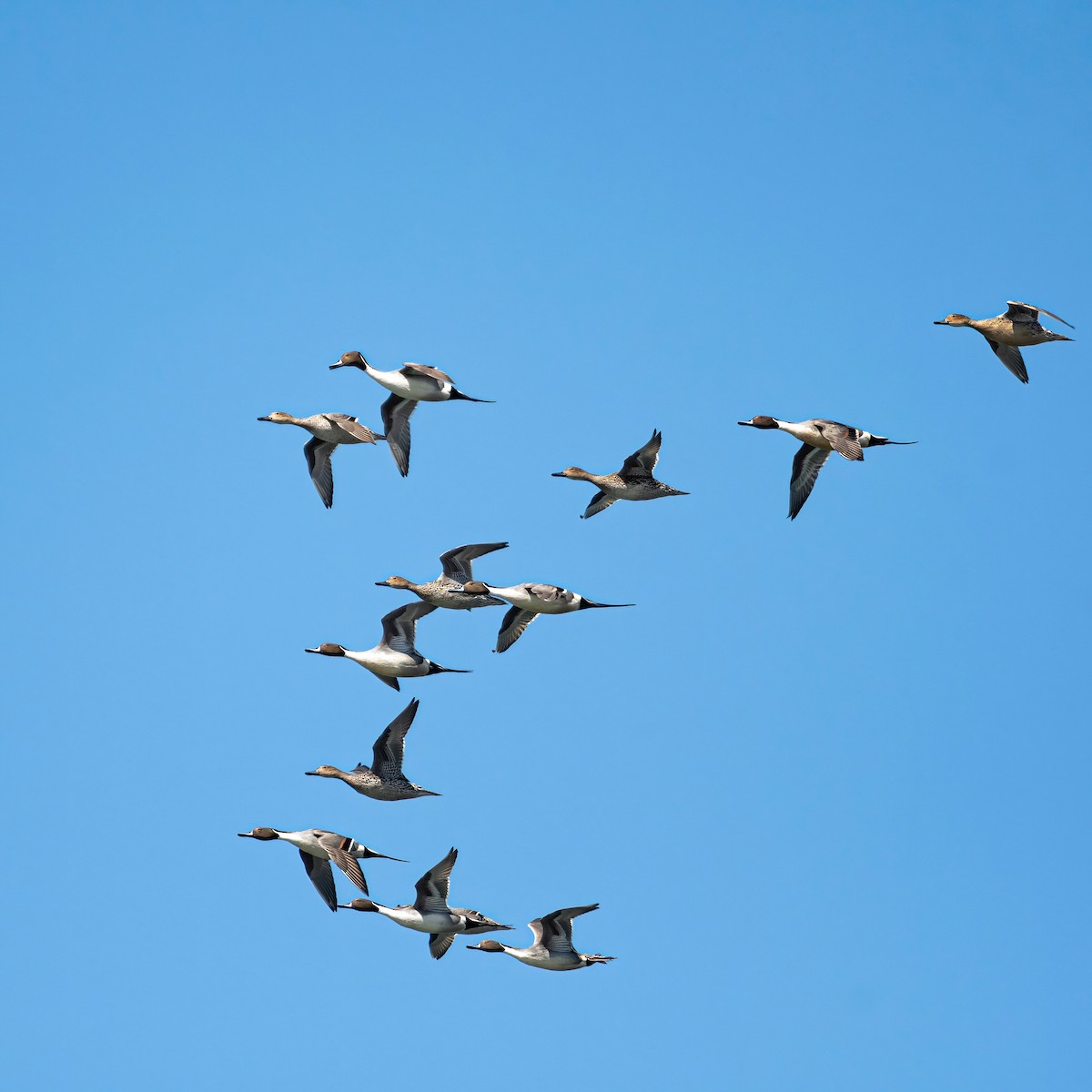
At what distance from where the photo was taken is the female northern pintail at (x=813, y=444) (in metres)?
28.4

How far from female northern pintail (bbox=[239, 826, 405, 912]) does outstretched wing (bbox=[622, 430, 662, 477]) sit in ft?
23.1

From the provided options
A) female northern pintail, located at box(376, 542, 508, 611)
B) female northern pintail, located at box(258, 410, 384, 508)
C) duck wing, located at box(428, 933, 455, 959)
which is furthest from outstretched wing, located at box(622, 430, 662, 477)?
duck wing, located at box(428, 933, 455, 959)

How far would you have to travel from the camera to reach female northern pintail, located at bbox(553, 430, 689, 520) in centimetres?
2822

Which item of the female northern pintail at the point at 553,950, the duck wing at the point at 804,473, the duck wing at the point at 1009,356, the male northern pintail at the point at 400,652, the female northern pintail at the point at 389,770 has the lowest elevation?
the female northern pintail at the point at 553,950

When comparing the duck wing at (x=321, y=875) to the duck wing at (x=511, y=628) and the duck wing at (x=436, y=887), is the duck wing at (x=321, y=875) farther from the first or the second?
the duck wing at (x=511, y=628)

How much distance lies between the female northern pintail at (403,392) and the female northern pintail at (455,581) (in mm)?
1648

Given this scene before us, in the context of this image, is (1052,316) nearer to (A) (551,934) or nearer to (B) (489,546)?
(B) (489,546)

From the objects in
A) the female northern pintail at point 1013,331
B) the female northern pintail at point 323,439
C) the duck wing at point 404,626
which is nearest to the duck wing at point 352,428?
the female northern pintail at point 323,439

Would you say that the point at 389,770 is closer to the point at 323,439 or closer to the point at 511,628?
the point at 511,628

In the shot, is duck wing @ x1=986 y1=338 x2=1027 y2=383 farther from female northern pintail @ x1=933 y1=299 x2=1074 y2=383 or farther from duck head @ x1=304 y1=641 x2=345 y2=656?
duck head @ x1=304 y1=641 x2=345 y2=656

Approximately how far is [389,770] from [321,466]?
589cm

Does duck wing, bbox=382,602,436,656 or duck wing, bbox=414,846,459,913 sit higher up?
duck wing, bbox=382,602,436,656

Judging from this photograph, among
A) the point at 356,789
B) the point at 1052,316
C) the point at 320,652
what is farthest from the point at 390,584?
the point at 1052,316

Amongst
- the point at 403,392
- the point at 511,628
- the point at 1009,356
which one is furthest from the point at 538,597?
the point at 1009,356
